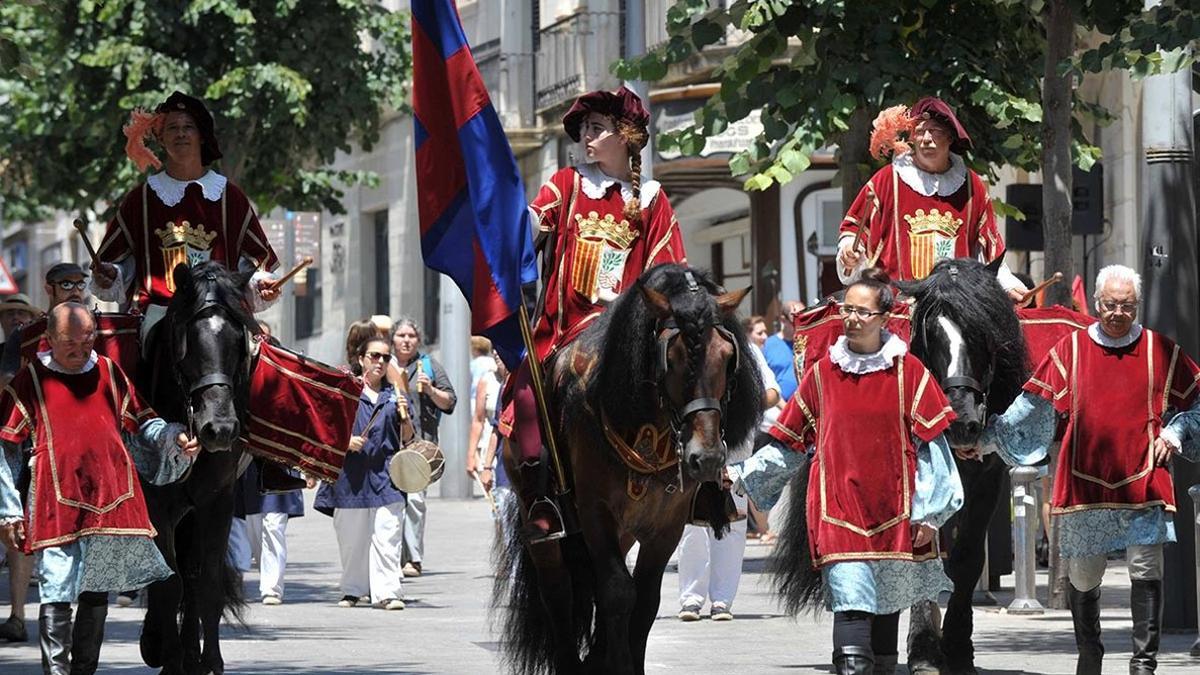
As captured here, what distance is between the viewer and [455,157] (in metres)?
11.0

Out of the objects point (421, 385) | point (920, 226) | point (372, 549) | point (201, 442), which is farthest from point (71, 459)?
point (421, 385)

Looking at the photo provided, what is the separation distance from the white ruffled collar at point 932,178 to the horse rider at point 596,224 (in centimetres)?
185

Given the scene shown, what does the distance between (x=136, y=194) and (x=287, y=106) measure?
556 inches

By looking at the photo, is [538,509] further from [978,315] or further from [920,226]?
[920,226]

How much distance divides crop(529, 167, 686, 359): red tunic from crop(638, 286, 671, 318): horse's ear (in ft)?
3.29

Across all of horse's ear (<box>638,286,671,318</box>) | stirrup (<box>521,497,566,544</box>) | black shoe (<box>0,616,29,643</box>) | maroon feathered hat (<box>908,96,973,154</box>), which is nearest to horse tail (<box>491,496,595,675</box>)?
stirrup (<box>521,497,566,544</box>)

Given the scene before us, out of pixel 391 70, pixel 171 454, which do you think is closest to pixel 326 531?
pixel 391 70

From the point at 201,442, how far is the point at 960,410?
3.23 meters

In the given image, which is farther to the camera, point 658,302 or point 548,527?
point 548,527

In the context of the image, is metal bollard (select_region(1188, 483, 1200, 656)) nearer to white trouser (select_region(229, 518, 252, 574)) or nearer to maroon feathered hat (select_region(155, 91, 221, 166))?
maroon feathered hat (select_region(155, 91, 221, 166))

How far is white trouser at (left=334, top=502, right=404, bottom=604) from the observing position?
1728 cm

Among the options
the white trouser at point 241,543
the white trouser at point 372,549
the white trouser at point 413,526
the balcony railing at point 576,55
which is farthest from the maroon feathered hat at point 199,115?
the balcony railing at point 576,55

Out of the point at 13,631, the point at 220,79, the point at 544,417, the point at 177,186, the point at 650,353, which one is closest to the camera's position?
the point at 650,353

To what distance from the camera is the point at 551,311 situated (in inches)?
420
